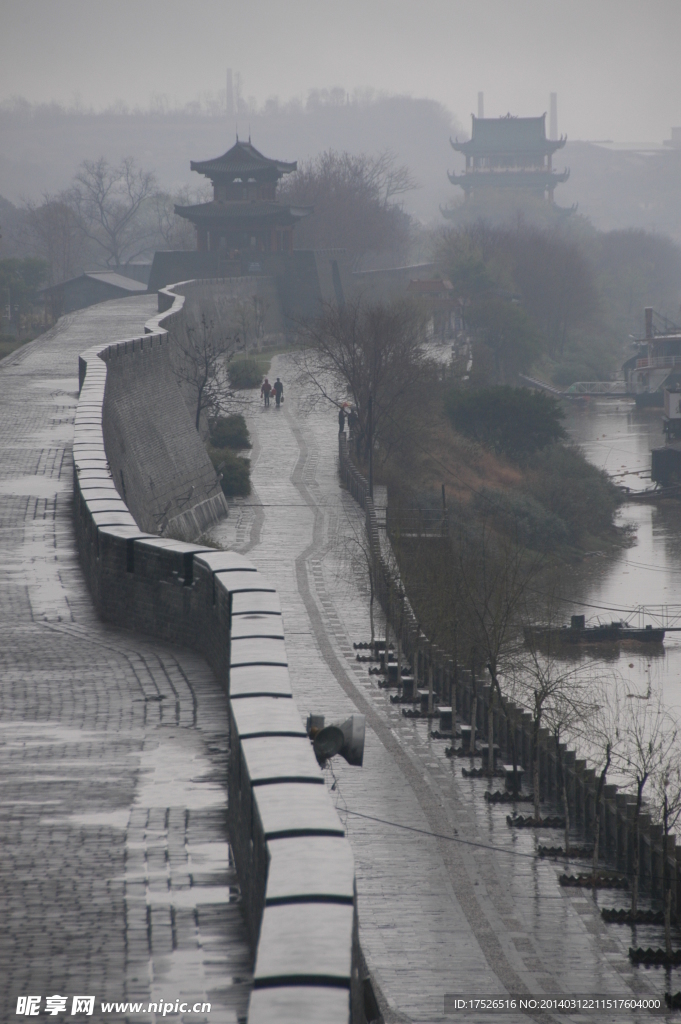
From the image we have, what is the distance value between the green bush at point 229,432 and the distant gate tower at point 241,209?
2210 centimetres

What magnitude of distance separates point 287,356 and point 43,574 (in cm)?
4237

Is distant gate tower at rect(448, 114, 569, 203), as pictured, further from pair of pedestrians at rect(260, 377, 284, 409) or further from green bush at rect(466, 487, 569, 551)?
green bush at rect(466, 487, 569, 551)

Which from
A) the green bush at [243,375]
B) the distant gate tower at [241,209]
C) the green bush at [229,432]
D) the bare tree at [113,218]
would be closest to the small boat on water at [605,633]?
the green bush at [229,432]

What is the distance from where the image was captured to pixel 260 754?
258 inches

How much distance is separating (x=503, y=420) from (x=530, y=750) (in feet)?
91.7

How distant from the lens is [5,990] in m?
5.39

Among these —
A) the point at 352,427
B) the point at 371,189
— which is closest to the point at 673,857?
the point at 352,427

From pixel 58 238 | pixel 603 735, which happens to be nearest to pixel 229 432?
pixel 603 735

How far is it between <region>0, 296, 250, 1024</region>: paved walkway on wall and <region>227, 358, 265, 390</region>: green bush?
3639cm

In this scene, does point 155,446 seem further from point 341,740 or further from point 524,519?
point 341,740

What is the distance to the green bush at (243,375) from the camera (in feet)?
163

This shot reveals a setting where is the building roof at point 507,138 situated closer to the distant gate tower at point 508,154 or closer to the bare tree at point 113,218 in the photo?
the distant gate tower at point 508,154

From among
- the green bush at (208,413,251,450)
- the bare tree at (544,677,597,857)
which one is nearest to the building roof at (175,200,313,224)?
the green bush at (208,413,251,450)

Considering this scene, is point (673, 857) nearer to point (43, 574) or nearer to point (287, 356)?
point (43, 574)
